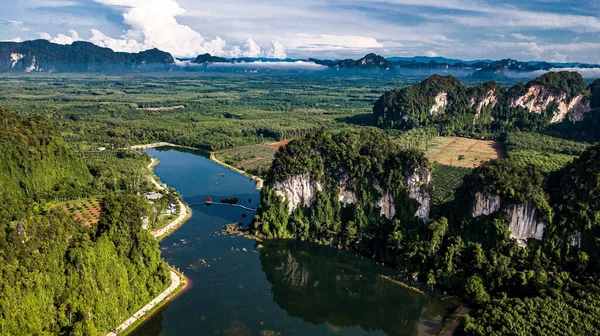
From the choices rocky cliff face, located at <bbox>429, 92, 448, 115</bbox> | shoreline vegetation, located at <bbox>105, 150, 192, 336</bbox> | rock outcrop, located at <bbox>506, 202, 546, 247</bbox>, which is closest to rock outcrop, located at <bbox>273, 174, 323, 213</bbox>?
shoreline vegetation, located at <bbox>105, 150, 192, 336</bbox>

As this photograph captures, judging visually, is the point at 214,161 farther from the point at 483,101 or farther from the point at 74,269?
the point at 483,101

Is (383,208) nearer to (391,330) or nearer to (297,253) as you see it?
(297,253)

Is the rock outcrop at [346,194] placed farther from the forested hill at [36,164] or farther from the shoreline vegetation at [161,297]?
the forested hill at [36,164]

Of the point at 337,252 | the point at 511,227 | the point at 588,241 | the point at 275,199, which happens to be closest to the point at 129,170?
the point at 275,199

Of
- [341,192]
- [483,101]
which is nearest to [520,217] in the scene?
[341,192]

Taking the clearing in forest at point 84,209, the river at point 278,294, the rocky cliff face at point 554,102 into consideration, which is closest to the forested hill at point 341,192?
the river at point 278,294

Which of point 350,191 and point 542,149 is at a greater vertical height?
point 350,191
